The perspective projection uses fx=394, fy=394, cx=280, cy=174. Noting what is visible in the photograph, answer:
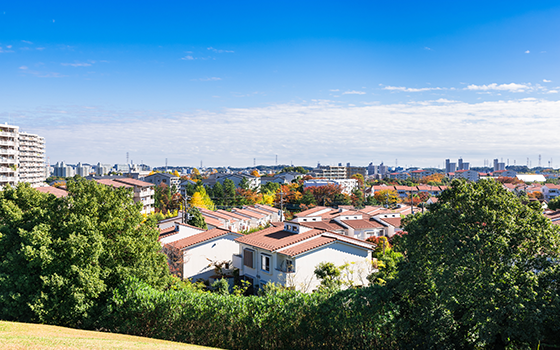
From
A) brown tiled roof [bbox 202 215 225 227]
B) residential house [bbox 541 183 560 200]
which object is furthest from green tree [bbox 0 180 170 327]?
residential house [bbox 541 183 560 200]

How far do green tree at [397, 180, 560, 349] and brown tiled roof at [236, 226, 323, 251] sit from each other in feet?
41.4

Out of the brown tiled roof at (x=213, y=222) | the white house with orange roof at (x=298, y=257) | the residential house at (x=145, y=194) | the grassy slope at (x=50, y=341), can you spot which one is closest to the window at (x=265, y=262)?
the white house with orange roof at (x=298, y=257)

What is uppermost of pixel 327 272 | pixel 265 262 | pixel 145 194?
pixel 145 194

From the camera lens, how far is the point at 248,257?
2456cm

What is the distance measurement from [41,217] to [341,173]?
5779 inches

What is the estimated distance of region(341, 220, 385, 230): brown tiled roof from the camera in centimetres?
3894

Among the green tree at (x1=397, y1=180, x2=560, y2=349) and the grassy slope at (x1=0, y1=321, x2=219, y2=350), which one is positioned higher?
the green tree at (x1=397, y1=180, x2=560, y2=349)

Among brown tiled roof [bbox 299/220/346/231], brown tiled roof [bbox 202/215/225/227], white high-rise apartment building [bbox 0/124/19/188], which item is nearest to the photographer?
brown tiled roof [bbox 299/220/346/231]

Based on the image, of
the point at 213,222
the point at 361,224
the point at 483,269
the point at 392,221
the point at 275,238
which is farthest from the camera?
the point at 392,221

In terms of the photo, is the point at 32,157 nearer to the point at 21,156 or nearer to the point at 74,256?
the point at 21,156

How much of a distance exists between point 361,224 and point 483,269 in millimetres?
30544

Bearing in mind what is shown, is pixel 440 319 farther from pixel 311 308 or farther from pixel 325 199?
pixel 325 199

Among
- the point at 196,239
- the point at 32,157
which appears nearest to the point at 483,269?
the point at 196,239

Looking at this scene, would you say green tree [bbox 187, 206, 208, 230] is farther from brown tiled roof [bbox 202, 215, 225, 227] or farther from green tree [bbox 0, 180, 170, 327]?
green tree [bbox 0, 180, 170, 327]
